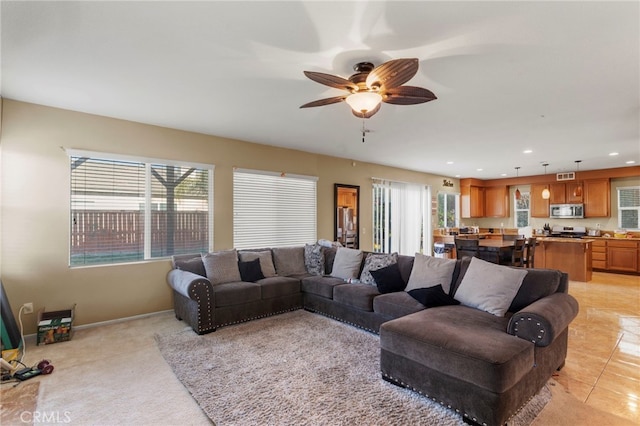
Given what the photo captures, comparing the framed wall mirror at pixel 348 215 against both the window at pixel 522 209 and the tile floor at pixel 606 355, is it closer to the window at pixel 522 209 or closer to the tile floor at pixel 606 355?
the tile floor at pixel 606 355

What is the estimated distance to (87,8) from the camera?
1.93 m

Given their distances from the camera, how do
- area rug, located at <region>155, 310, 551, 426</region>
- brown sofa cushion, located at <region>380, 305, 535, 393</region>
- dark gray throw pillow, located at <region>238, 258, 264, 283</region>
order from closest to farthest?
brown sofa cushion, located at <region>380, 305, 535, 393</region> < area rug, located at <region>155, 310, 551, 426</region> < dark gray throw pillow, located at <region>238, 258, 264, 283</region>

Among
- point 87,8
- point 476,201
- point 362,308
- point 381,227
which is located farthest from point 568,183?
point 87,8

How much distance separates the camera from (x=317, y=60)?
2543mm

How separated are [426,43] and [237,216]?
385 centimetres

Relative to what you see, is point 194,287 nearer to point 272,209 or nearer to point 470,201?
point 272,209

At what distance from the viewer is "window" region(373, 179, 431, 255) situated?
760 centimetres

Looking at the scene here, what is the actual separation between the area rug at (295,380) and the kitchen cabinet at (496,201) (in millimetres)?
8435

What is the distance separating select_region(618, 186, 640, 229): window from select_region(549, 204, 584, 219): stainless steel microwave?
0.82 meters

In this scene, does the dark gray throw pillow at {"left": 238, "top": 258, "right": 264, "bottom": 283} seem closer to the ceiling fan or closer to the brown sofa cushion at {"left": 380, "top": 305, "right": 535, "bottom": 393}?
the brown sofa cushion at {"left": 380, "top": 305, "right": 535, "bottom": 393}

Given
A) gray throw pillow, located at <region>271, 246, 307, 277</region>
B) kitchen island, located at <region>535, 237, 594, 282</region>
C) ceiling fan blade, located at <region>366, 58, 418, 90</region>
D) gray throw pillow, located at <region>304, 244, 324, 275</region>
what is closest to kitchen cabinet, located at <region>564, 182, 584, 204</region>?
kitchen island, located at <region>535, 237, 594, 282</region>

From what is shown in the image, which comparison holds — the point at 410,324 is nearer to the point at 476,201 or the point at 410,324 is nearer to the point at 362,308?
the point at 362,308

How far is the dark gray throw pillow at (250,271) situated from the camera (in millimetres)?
4410

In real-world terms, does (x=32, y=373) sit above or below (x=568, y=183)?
below
